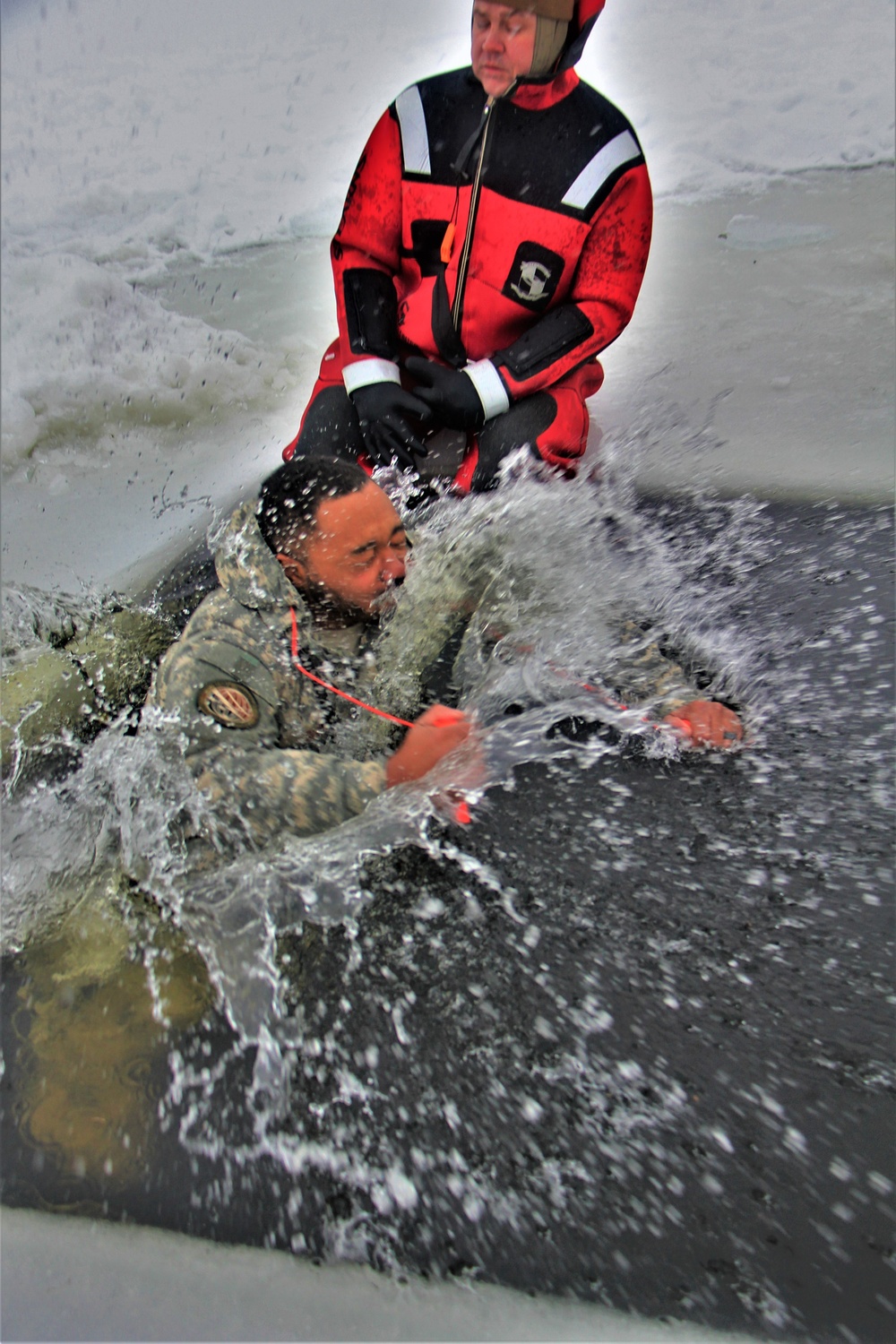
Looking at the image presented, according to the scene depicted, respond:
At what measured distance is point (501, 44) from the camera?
1.05 meters

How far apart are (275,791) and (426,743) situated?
21 centimetres

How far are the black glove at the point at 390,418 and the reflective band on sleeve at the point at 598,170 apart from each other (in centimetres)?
36

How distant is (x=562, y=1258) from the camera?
61 cm

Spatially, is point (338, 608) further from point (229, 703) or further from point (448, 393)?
point (448, 393)

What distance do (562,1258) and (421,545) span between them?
3.13 ft

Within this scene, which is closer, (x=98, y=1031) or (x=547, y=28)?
(x=98, y=1031)

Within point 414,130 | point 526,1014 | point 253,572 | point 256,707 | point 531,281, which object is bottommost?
point 526,1014

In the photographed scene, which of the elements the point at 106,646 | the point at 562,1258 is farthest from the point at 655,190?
the point at 562,1258

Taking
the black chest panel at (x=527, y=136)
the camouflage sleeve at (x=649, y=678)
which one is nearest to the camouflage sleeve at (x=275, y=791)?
the camouflage sleeve at (x=649, y=678)

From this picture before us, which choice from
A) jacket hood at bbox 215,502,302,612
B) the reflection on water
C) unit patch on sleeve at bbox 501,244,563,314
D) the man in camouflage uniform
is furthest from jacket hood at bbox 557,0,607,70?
the reflection on water

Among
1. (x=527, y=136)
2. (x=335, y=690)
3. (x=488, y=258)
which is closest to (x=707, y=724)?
(x=335, y=690)

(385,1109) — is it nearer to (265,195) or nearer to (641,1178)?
(641,1178)

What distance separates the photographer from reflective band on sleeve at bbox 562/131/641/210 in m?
1.10

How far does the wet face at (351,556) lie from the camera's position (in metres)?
1.02
